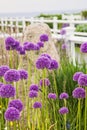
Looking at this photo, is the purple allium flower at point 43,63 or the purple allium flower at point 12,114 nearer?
the purple allium flower at point 12,114

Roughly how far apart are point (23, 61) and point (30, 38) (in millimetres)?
662

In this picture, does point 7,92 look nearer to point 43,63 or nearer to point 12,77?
point 12,77

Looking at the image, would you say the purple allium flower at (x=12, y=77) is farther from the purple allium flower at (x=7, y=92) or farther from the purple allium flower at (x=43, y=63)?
the purple allium flower at (x=43, y=63)

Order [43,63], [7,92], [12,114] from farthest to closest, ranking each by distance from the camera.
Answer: [43,63], [7,92], [12,114]

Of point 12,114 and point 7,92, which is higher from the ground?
point 7,92

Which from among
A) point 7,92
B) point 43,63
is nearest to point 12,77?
point 7,92

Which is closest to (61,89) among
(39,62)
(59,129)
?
(59,129)

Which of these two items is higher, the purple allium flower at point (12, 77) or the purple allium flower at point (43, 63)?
the purple allium flower at point (43, 63)

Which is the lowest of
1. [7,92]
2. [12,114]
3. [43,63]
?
[12,114]

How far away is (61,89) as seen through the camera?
429cm

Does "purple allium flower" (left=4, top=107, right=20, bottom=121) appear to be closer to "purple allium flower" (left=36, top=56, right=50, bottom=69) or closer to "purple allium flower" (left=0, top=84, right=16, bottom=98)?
"purple allium flower" (left=0, top=84, right=16, bottom=98)

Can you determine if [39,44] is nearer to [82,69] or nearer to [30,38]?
[82,69]

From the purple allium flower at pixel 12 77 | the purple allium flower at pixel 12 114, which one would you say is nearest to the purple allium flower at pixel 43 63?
the purple allium flower at pixel 12 77

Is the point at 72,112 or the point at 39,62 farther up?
the point at 39,62
